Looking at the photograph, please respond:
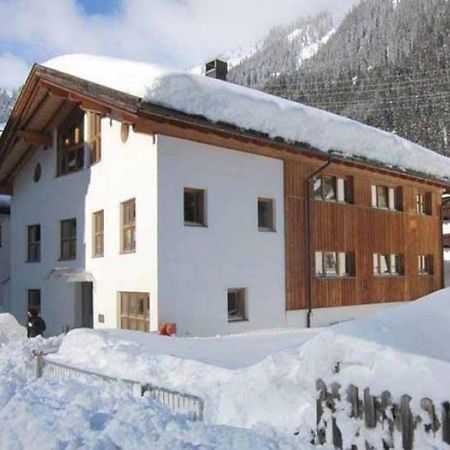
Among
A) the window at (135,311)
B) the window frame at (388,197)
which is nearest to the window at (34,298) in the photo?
the window at (135,311)

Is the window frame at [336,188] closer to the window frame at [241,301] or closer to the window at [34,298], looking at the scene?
the window frame at [241,301]

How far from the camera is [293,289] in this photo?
55.7 feet

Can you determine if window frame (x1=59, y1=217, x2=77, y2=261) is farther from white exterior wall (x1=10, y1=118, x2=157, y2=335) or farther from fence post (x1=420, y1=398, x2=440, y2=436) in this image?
fence post (x1=420, y1=398, x2=440, y2=436)

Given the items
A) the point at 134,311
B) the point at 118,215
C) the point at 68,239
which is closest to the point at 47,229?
the point at 68,239

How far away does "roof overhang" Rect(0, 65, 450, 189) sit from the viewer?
44.4 feet

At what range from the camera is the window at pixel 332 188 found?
18438mm

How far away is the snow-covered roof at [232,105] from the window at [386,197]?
979 mm

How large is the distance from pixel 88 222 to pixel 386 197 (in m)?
11.2

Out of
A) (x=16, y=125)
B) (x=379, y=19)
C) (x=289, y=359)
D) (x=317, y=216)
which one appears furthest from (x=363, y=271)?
(x=379, y=19)

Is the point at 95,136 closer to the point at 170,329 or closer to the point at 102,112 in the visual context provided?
the point at 102,112

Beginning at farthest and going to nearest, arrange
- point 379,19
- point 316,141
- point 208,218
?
point 379,19, point 316,141, point 208,218

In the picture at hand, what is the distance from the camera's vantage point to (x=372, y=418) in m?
4.91

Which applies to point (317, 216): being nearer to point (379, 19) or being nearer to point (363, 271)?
point (363, 271)

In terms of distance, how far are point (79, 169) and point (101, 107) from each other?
10.9ft
